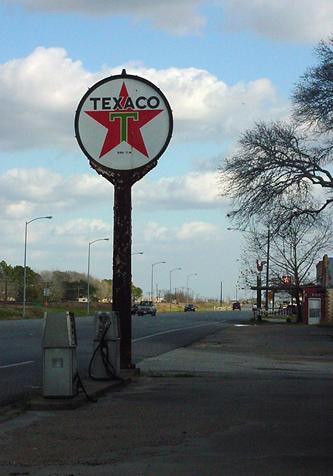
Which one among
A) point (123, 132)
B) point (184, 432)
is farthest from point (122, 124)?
point (184, 432)

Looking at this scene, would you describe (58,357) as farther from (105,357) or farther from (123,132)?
(123,132)

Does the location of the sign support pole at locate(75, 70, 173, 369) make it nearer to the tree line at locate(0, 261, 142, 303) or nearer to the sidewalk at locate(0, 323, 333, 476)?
the sidewalk at locate(0, 323, 333, 476)

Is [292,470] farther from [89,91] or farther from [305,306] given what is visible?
[305,306]

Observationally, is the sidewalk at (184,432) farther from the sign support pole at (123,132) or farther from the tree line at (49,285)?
the tree line at (49,285)

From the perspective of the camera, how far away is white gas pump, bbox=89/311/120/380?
44.0 feet

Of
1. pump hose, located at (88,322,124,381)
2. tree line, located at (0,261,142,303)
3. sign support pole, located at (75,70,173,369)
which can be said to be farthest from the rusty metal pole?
tree line, located at (0,261,142,303)

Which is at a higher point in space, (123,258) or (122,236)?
(122,236)

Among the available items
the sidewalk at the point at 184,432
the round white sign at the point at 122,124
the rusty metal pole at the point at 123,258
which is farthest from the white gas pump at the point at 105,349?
the round white sign at the point at 122,124

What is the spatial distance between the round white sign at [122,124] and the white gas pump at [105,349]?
2936 mm

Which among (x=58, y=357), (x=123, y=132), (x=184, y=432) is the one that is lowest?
(x=184, y=432)

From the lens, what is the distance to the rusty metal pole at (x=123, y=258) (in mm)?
14906

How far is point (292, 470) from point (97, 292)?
614ft

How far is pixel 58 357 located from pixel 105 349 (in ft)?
8.26

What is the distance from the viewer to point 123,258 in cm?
1492
